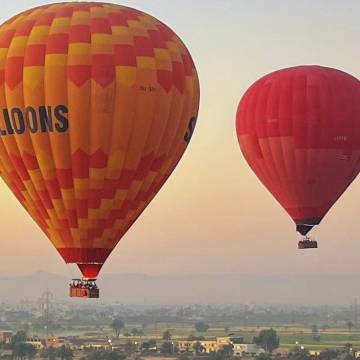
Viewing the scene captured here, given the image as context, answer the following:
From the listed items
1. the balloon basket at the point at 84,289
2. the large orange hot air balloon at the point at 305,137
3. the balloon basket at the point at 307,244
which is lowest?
the balloon basket at the point at 84,289

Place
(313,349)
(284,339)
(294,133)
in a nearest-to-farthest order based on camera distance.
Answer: (294,133)
(313,349)
(284,339)

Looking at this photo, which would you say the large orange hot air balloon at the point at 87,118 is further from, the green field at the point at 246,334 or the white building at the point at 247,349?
the green field at the point at 246,334

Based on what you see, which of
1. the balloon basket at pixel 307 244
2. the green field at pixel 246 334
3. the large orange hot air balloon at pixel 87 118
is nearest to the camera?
the large orange hot air balloon at pixel 87 118

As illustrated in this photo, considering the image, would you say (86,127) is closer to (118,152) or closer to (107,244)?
(118,152)

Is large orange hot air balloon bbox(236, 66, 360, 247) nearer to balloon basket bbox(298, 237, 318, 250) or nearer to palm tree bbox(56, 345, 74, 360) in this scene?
balloon basket bbox(298, 237, 318, 250)

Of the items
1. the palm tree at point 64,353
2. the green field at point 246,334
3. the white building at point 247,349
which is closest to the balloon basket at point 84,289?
the palm tree at point 64,353

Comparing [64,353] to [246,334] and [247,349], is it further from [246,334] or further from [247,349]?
[246,334]

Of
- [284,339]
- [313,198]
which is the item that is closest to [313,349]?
[284,339]
